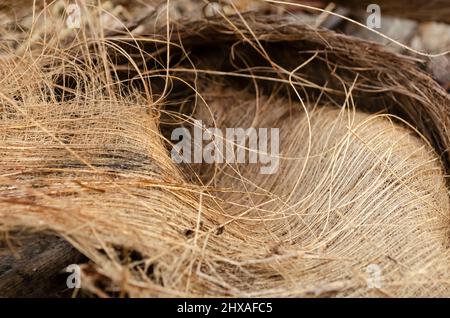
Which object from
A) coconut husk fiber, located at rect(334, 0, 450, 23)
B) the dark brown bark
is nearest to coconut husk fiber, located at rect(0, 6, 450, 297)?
the dark brown bark

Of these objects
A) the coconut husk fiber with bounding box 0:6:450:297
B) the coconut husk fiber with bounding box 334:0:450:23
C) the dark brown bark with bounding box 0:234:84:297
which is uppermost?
the coconut husk fiber with bounding box 334:0:450:23

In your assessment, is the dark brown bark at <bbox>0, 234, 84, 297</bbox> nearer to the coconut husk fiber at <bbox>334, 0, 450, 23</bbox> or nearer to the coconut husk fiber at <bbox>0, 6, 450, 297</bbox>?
the coconut husk fiber at <bbox>0, 6, 450, 297</bbox>

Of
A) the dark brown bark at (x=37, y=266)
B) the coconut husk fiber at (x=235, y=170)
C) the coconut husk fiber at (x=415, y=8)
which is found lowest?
the dark brown bark at (x=37, y=266)

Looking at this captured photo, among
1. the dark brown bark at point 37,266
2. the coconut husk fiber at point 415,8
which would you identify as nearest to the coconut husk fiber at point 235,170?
the dark brown bark at point 37,266

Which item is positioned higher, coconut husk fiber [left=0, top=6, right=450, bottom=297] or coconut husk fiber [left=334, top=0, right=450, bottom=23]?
coconut husk fiber [left=334, top=0, right=450, bottom=23]

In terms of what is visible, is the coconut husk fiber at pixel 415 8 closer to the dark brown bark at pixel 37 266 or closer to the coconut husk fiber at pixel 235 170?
the coconut husk fiber at pixel 235 170

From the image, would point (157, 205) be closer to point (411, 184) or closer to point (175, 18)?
point (411, 184)

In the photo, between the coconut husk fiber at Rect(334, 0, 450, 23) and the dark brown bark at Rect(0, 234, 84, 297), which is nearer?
the dark brown bark at Rect(0, 234, 84, 297)

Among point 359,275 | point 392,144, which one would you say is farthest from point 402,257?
point 392,144

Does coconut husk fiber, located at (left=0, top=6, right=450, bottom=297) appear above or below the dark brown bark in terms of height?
above
